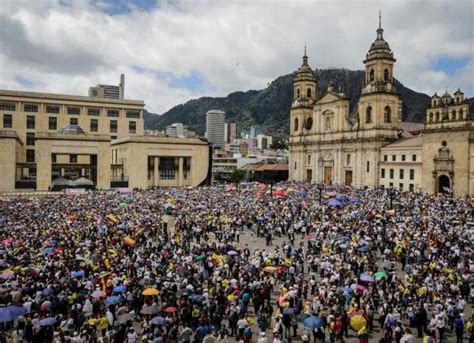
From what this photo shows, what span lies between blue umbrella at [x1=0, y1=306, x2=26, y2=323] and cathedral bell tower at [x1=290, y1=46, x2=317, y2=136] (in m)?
72.6

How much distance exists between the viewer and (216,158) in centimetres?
13538

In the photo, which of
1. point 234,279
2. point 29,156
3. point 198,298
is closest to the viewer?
point 198,298

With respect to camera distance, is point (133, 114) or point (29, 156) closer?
point (29, 156)

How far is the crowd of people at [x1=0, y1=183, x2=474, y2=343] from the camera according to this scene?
12953 mm

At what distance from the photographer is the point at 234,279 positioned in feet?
54.6

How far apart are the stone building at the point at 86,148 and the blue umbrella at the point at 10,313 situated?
164ft

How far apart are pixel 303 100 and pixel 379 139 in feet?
73.5

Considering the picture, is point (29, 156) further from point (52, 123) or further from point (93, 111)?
point (93, 111)

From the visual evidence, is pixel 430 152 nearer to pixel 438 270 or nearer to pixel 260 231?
pixel 260 231

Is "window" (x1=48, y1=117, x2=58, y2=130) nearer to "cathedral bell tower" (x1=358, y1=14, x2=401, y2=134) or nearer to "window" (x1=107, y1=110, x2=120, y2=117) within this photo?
"window" (x1=107, y1=110, x2=120, y2=117)

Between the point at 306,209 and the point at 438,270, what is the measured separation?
59.4 feet

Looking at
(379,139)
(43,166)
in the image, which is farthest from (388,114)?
(43,166)

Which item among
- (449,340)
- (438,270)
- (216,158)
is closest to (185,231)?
(438,270)

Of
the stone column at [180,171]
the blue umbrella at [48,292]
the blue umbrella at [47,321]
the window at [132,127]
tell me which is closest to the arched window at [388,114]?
the stone column at [180,171]
